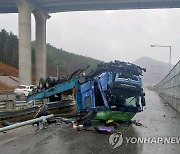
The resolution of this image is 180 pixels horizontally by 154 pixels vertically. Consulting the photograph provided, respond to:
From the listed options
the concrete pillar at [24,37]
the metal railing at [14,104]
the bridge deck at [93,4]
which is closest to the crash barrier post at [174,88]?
the metal railing at [14,104]

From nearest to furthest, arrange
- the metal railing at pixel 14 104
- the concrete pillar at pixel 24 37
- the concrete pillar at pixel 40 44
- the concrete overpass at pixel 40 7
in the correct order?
the metal railing at pixel 14 104, the concrete pillar at pixel 24 37, the concrete overpass at pixel 40 7, the concrete pillar at pixel 40 44

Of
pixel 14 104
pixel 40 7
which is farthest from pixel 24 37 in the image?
pixel 14 104

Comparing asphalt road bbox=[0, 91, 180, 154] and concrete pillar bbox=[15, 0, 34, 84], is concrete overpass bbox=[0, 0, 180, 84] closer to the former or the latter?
concrete pillar bbox=[15, 0, 34, 84]

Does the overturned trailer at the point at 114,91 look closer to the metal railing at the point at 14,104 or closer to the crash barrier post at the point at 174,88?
the metal railing at the point at 14,104

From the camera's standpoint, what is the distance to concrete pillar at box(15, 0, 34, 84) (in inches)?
1657

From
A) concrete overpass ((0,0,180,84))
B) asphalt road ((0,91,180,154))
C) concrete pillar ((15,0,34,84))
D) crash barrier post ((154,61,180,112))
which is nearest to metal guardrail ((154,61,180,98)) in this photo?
crash barrier post ((154,61,180,112))

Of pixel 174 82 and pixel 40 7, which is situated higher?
pixel 40 7

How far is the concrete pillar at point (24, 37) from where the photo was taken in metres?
42.1

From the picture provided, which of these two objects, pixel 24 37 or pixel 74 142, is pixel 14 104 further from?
pixel 24 37

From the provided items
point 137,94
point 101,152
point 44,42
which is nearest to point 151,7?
point 44,42

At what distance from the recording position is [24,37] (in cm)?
4234

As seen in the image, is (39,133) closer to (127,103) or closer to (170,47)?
(127,103)

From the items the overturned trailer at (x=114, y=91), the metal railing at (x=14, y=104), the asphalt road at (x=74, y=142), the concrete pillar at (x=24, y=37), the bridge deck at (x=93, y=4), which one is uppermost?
the bridge deck at (x=93, y=4)

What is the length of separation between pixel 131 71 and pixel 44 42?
41.6 meters
